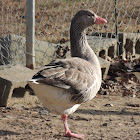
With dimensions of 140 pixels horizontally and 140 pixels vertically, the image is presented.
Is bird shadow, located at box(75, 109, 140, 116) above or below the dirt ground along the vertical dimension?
below

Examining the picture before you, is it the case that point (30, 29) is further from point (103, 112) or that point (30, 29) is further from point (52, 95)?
point (52, 95)

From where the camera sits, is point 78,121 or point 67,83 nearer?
point 67,83

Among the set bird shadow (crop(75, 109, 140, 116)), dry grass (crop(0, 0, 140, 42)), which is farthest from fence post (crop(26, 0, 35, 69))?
dry grass (crop(0, 0, 140, 42))

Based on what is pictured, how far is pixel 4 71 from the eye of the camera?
4805 millimetres

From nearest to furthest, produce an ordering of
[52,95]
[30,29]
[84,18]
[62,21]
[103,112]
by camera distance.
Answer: [52,95] < [84,18] < [103,112] < [30,29] < [62,21]

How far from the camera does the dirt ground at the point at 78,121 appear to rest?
3660 millimetres

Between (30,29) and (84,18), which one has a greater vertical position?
(84,18)

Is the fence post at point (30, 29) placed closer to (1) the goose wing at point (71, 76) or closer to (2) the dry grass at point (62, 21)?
(1) the goose wing at point (71, 76)

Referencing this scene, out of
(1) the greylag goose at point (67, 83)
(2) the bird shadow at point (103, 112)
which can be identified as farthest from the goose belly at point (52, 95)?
(2) the bird shadow at point (103, 112)

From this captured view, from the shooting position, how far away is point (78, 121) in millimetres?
4160

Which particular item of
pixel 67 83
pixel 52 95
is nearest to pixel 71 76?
pixel 67 83

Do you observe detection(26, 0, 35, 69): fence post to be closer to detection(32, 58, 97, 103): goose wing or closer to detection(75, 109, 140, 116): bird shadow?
detection(75, 109, 140, 116): bird shadow

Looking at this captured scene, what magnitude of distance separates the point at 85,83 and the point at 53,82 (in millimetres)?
392

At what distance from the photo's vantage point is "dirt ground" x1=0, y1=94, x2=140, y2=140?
3.66m
